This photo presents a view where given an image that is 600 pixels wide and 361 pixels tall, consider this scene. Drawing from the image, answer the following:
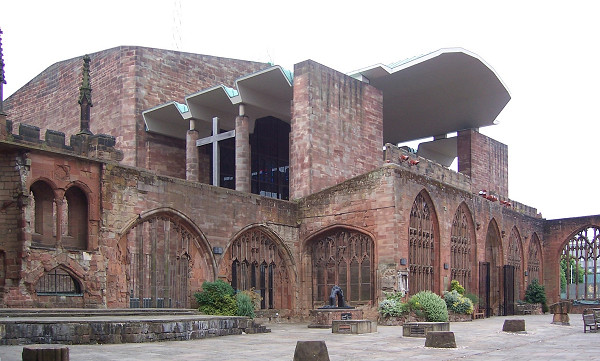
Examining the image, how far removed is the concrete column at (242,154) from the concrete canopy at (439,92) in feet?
15.5

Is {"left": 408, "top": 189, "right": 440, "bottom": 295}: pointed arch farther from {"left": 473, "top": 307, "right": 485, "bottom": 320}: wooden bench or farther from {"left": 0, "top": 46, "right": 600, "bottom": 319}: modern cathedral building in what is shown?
{"left": 473, "top": 307, "right": 485, "bottom": 320}: wooden bench

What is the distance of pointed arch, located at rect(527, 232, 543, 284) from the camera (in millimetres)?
34219

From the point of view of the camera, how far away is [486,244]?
99.2 feet

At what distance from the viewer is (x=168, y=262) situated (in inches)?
829

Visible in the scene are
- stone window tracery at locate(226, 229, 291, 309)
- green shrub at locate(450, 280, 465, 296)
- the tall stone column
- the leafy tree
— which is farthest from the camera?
the leafy tree

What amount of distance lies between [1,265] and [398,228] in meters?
11.6

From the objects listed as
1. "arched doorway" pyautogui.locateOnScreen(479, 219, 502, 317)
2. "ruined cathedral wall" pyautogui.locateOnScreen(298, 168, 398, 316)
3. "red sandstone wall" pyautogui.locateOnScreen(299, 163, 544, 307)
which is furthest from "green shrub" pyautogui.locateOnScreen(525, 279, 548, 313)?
"ruined cathedral wall" pyautogui.locateOnScreen(298, 168, 398, 316)

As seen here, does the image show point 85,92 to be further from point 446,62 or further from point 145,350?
point 446,62

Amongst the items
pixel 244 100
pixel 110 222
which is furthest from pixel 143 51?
pixel 110 222

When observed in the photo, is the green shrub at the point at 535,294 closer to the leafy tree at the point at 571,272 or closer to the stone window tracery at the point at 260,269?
the leafy tree at the point at 571,272

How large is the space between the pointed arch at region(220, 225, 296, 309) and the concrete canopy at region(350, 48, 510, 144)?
319 inches

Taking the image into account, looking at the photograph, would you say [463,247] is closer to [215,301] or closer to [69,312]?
[215,301]

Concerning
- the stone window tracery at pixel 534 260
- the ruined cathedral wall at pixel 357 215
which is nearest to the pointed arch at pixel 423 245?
the ruined cathedral wall at pixel 357 215

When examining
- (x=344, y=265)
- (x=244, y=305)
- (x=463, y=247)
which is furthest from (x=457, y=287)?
(x=244, y=305)
